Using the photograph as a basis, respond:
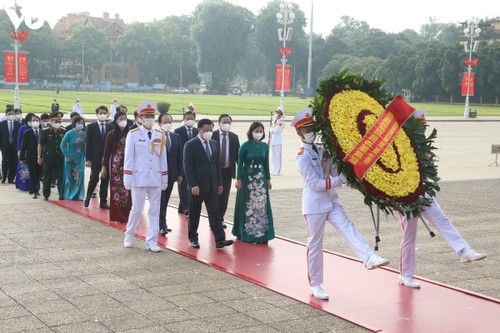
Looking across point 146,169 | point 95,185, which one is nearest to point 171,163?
point 146,169

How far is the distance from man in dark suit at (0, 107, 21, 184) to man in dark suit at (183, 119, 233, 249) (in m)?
7.93

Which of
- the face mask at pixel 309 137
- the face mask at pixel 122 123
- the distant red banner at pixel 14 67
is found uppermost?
the distant red banner at pixel 14 67

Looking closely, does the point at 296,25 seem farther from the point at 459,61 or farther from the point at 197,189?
the point at 197,189

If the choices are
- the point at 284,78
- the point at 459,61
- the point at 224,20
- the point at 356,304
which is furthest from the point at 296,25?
the point at 356,304

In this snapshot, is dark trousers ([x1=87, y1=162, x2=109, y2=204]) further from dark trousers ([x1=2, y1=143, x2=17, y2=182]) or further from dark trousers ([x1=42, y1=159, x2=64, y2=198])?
dark trousers ([x1=2, y1=143, x2=17, y2=182])

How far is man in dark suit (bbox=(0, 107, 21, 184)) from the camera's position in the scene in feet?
51.8

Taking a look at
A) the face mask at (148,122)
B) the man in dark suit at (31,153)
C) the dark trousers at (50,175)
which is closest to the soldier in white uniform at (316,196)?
the face mask at (148,122)

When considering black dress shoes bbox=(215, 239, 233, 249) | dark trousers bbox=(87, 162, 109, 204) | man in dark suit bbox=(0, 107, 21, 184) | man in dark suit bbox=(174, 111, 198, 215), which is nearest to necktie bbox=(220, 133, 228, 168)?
man in dark suit bbox=(174, 111, 198, 215)

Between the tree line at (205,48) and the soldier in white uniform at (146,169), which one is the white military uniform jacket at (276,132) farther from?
the tree line at (205,48)

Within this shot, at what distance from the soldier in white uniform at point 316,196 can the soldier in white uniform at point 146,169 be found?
2.70 metres

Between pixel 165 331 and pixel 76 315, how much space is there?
925 millimetres

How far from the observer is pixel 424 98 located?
85.5 meters

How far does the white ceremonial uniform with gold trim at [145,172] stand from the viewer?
8.98 meters

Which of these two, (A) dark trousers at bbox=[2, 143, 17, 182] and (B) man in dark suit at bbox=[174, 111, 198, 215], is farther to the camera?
(A) dark trousers at bbox=[2, 143, 17, 182]
